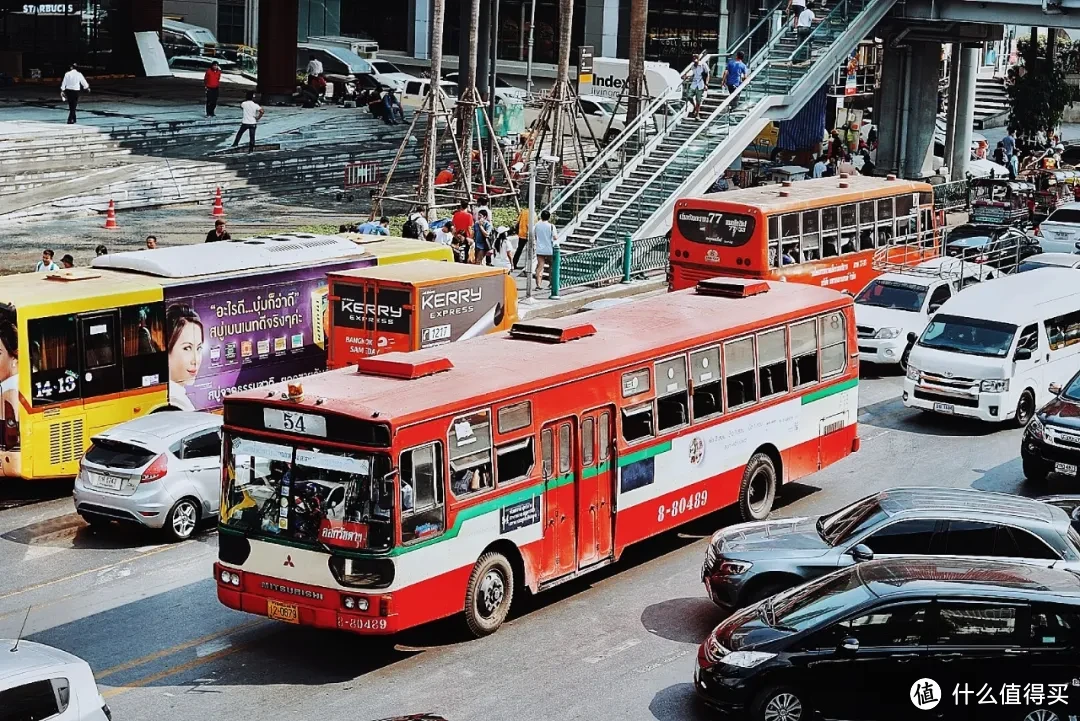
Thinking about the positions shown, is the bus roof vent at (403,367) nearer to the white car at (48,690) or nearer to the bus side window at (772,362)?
the white car at (48,690)

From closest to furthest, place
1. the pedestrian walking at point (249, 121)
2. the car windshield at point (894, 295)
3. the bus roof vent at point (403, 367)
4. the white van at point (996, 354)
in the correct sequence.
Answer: the bus roof vent at point (403, 367) < the white van at point (996, 354) < the car windshield at point (894, 295) < the pedestrian walking at point (249, 121)

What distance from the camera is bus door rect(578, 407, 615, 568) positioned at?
16188 mm

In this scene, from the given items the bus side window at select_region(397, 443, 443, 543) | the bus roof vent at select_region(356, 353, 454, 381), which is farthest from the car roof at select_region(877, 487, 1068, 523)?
the bus roof vent at select_region(356, 353, 454, 381)

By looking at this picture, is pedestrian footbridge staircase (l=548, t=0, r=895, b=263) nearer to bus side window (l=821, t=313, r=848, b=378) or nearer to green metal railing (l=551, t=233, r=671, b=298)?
green metal railing (l=551, t=233, r=671, b=298)

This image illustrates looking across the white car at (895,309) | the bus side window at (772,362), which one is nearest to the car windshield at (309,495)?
the bus side window at (772,362)

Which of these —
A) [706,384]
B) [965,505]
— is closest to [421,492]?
[706,384]

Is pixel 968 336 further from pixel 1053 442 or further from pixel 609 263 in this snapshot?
pixel 609 263

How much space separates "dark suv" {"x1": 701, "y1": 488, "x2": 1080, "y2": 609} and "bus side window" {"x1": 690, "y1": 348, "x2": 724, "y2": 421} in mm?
2616

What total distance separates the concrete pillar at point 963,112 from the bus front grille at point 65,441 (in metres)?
42.3

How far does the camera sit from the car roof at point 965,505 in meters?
15.1

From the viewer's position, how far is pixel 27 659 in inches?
432

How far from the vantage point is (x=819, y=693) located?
1245 centimetres

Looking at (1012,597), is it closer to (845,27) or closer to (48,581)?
(48,581)

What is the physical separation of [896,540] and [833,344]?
5.80m
